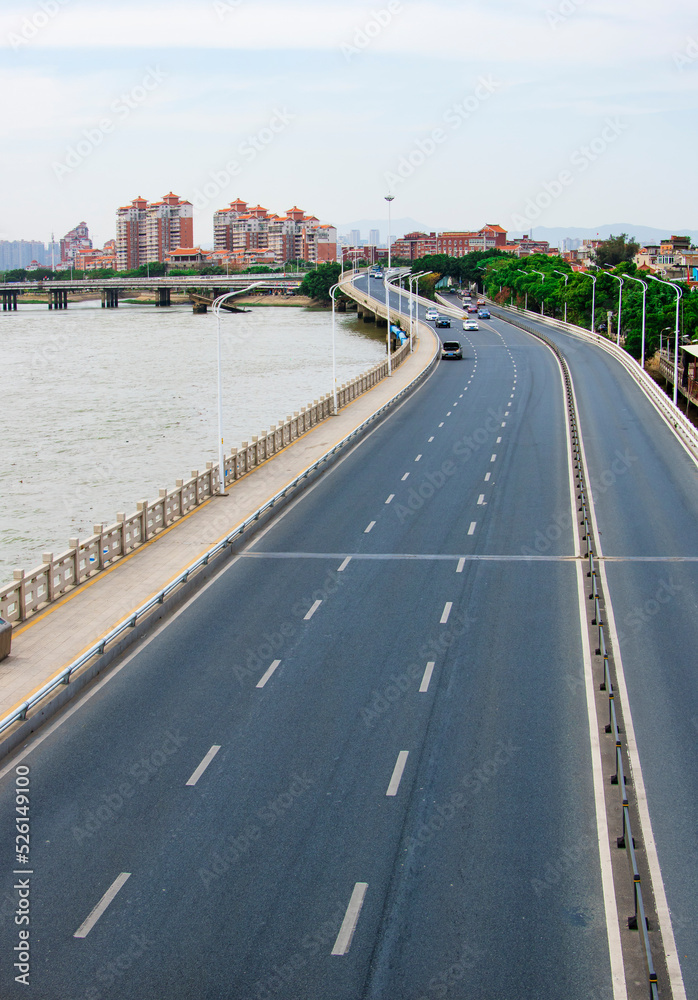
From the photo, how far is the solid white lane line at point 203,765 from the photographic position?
49.4ft

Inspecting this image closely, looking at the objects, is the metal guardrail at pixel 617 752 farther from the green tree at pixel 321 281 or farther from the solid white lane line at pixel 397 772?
the green tree at pixel 321 281

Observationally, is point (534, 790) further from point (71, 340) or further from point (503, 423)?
point (71, 340)

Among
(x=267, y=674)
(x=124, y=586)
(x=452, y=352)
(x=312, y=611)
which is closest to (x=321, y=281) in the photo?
(x=452, y=352)

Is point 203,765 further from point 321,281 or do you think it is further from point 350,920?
point 321,281

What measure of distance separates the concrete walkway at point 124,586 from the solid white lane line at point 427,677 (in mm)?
6434

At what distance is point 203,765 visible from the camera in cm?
1548

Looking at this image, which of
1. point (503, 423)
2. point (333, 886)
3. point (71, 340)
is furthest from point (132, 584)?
point (71, 340)

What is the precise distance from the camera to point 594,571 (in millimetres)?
24453

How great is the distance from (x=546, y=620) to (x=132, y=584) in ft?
30.7

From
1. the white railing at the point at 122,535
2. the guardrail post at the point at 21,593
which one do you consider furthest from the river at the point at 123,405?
the guardrail post at the point at 21,593

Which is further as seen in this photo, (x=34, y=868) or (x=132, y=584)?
(x=132, y=584)

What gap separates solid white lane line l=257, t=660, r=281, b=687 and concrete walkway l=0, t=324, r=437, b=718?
3.57 metres

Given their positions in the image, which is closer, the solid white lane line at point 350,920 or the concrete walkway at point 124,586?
the solid white lane line at point 350,920

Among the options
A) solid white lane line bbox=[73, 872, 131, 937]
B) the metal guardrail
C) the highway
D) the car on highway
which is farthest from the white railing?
the car on highway
